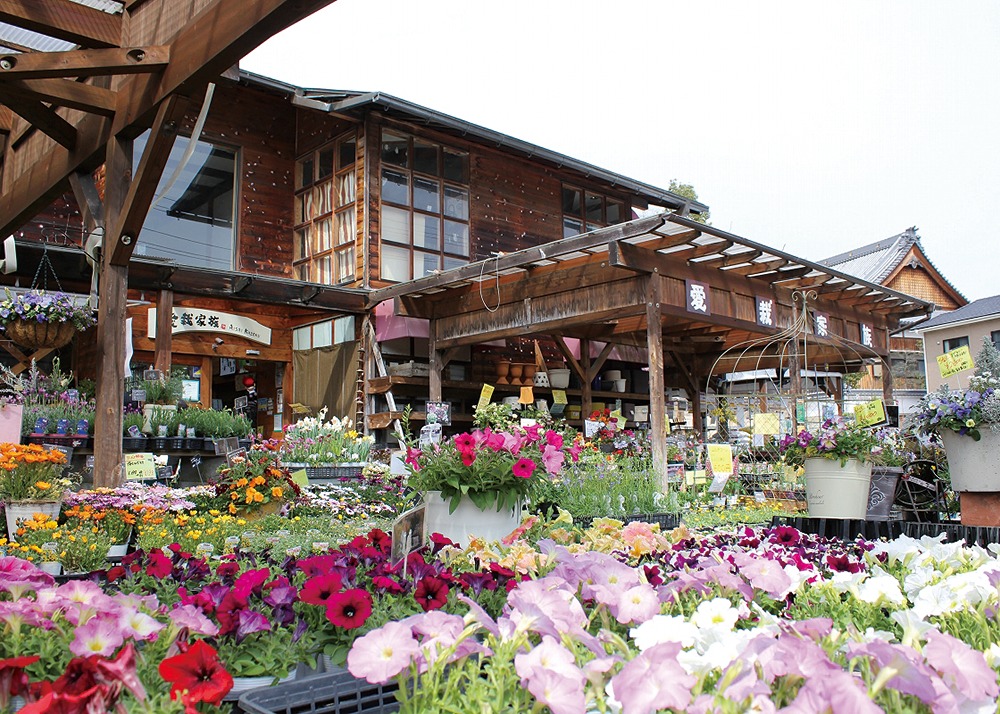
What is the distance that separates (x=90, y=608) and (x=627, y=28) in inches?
201

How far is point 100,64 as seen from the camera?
4.55 m

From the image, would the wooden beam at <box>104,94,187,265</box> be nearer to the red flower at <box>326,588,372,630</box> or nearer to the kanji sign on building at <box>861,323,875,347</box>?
the red flower at <box>326,588,372,630</box>

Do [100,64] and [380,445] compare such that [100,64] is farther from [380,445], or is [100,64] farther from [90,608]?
[380,445]

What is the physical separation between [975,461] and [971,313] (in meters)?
25.3

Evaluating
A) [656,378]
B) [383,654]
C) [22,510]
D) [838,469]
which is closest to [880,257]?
[656,378]

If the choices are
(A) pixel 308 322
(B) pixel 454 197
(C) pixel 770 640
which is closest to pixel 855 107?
(B) pixel 454 197

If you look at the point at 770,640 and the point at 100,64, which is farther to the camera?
the point at 100,64

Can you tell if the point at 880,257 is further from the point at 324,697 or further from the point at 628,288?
the point at 324,697

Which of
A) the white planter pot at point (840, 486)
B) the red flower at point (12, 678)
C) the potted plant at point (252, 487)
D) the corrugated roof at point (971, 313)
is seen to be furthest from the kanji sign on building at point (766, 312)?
the corrugated roof at point (971, 313)

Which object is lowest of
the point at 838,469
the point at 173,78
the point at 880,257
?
the point at 838,469

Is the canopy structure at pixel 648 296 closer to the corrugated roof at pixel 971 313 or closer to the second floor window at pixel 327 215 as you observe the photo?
the second floor window at pixel 327 215

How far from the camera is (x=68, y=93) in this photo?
→ 5312 mm

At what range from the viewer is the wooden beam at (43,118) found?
17.3 feet

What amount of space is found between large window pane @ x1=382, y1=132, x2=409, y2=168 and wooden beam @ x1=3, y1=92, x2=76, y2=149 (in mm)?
7037
